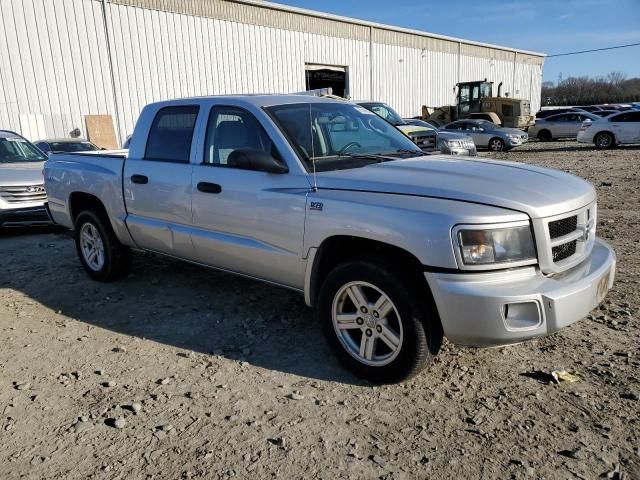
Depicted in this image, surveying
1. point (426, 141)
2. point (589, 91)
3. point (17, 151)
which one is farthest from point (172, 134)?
point (589, 91)

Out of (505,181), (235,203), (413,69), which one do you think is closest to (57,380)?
(235,203)

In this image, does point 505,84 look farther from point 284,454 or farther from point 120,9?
point 284,454

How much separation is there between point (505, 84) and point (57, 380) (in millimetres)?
45309

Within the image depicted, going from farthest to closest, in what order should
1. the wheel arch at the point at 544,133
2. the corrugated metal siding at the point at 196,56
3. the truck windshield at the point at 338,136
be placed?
the wheel arch at the point at 544,133
the corrugated metal siding at the point at 196,56
the truck windshield at the point at 338,136

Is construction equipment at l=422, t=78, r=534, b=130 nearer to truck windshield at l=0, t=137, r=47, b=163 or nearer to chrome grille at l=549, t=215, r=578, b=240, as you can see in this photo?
truck windshield at l=0, t=137, r=47, b=163

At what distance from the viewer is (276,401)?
3285mm

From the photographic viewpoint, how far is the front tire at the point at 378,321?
311 cm

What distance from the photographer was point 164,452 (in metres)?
2.81

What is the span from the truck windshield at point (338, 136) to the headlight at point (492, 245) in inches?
46.8

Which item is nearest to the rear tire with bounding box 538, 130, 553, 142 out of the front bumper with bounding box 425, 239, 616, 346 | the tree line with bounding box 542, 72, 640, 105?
the front bumper with bounding box 425, 239, 616, 346

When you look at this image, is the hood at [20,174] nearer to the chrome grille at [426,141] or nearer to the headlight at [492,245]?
the headlight at [492,245]

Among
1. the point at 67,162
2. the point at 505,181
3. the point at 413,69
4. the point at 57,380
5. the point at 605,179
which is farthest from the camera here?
the point at 413,69

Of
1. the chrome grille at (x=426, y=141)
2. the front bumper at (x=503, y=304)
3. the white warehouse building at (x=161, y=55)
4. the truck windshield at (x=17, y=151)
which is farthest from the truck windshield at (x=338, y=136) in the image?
the white warehouse building at (x=161, y=55)

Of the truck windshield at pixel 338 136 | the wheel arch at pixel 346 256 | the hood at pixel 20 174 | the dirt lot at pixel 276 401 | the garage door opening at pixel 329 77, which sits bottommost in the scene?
the dirt lot at pixel 276 401
